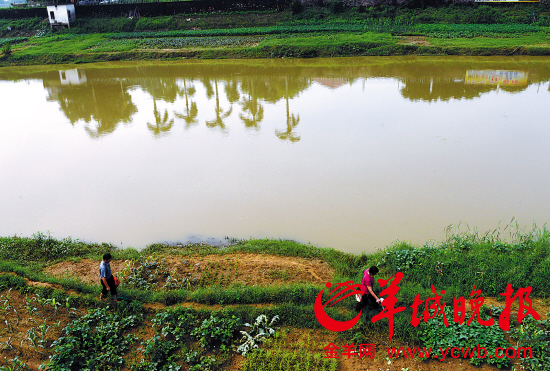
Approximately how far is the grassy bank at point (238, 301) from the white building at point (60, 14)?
34364mm

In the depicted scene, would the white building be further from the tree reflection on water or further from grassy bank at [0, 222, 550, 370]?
grassy bank at [0, 222, 550, 370]

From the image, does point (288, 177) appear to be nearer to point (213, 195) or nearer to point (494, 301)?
point (213, 195)

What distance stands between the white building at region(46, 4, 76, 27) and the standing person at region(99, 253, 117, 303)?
37.0 m

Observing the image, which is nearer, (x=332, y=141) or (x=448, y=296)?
(x=448, y=296)

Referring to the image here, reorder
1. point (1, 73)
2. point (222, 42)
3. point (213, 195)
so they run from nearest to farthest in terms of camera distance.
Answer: point (213, 195)
point (1, 73)
point (222, 42)

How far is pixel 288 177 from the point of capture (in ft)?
33.8

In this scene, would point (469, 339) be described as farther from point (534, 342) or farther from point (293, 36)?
point (293, 36)

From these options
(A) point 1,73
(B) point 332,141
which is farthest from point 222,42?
(B) point 332,141

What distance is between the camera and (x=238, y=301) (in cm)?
625

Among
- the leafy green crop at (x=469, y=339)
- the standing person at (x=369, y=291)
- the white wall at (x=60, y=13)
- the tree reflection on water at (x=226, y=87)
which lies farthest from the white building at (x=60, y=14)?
the leafy green crop at (x=469, y=339)

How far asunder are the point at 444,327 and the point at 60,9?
41.0 meters

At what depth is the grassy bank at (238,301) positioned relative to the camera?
5250 mm

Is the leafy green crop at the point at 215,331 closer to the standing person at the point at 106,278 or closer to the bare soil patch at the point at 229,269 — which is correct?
the bare soil patch at the point at 229,269

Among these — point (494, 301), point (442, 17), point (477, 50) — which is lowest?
point (494, 301)
